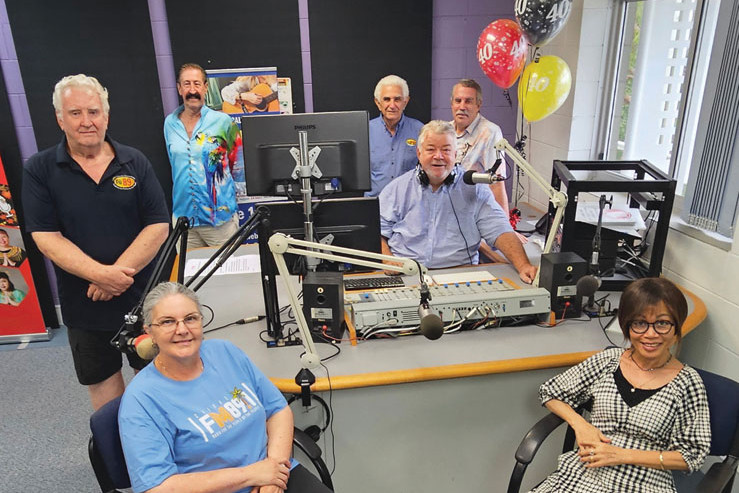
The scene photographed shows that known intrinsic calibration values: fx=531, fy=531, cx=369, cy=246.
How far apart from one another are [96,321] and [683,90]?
10.3 ft

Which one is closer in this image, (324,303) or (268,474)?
(268,474)

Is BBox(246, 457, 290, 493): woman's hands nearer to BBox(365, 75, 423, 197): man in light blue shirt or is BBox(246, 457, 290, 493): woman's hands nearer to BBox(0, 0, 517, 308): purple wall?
BBox(365, 75, 423, 197): man in light blue shirt

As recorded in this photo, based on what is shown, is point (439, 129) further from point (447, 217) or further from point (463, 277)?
point (463, 277)

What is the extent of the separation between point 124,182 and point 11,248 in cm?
214

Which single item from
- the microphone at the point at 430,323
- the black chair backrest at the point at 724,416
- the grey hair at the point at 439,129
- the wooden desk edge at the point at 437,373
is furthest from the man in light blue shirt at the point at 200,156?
the black chair backrest at the point at 724,416

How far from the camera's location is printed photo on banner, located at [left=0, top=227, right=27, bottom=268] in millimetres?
3646

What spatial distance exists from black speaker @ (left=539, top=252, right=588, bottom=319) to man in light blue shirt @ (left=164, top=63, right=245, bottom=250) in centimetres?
224

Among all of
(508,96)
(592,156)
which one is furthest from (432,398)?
(508,96)

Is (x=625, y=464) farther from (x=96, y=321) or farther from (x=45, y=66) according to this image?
(x=45, y=66)

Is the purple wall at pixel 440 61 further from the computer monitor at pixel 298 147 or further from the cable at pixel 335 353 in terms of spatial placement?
the cable at pixel 335 353

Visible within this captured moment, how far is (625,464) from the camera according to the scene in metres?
1.66

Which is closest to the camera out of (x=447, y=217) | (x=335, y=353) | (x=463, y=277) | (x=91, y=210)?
(x=335, y=353)

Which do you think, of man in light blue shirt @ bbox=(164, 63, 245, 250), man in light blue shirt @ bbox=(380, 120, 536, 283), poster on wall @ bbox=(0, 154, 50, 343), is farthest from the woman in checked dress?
poster on wall @ bbox=(0, 154, 50, 343)

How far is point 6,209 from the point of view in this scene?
142 inches
